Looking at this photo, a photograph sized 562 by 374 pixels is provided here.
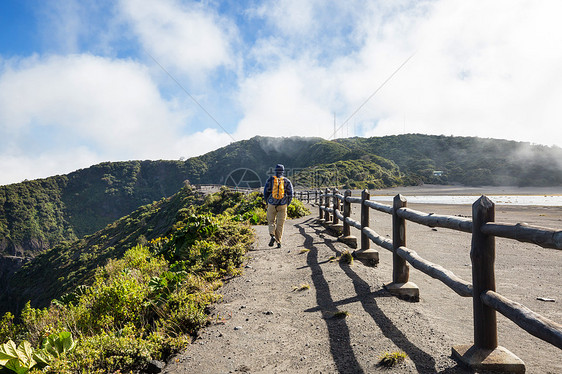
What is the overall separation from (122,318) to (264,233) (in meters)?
6.47

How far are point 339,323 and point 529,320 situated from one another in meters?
1.89

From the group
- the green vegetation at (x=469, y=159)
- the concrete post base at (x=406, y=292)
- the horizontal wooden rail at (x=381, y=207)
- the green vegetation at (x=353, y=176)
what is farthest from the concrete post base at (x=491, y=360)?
the green vegetation at (x=469, y=159)

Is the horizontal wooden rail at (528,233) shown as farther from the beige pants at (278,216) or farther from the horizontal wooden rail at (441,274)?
the beige pants at (278,216)

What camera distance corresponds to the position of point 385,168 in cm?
8156

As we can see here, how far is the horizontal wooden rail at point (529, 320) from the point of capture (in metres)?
1.84

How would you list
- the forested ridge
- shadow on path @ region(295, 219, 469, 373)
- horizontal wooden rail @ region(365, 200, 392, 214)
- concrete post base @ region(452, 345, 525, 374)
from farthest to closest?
the forested ridge → horizontal wooden rail @ region(365, 200, 392, 214) → shadow on path @ region(295, 219, 469, 373) → concrete post base @ region(452, 345, 525, 374)

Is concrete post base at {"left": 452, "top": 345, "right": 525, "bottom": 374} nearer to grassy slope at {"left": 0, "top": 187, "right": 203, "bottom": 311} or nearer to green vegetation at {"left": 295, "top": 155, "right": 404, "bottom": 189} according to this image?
grassy slope at {"left": 0, "top": 187, "right": 203, "bottom": 311}

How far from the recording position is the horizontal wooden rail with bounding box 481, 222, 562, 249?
1.87 meters

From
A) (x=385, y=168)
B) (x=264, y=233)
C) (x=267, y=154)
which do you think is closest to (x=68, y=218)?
(x=267, y=154)

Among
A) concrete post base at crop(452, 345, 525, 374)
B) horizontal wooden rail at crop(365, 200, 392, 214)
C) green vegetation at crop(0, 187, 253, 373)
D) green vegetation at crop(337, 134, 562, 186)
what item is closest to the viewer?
concrete post base at crop(452, 345, 525, 374)

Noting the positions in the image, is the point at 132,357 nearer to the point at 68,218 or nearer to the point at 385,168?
the point at 385,168

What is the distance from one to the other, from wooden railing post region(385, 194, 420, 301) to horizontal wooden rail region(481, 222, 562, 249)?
1.81 metres

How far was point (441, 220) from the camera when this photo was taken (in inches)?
131

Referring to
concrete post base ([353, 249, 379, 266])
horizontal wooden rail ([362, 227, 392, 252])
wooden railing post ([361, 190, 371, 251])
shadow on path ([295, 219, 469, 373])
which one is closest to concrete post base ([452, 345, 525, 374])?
shadow on path ([295, 219, 469, 373])
